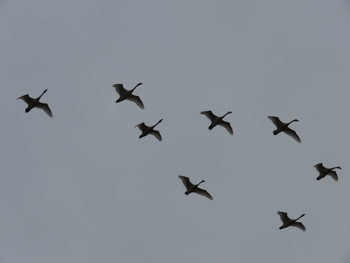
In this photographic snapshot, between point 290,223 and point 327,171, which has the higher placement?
point 327,171

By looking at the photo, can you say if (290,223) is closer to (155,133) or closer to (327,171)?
(327,171)

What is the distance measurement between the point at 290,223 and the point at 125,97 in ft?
63.6

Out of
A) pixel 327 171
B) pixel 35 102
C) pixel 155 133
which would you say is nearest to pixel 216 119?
pixel 155 133

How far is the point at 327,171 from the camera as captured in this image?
60.3 metres

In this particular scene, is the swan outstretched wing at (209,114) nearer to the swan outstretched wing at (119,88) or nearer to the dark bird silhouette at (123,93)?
the dark bird silhouette at (123,93)

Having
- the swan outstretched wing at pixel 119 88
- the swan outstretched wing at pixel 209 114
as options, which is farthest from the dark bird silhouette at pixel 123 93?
the swan outstretched wing at pixel 209 114

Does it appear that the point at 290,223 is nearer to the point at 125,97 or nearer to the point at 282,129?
the point at 282,129

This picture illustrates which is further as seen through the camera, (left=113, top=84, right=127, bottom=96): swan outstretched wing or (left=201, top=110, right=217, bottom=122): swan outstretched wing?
(left=201, top=110, right=217, bottom=122): swan outstretched wing

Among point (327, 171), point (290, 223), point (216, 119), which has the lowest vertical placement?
point (290, 223)

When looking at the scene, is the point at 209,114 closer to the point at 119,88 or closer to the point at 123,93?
the point at 123,93

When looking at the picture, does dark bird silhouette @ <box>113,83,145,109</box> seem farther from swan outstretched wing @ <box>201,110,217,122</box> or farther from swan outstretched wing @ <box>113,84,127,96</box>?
swan outstretched wing @ <box>201,110,217,122</box>

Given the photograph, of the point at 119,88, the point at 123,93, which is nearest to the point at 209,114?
the point at 123,93

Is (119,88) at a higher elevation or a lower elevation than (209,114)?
higher

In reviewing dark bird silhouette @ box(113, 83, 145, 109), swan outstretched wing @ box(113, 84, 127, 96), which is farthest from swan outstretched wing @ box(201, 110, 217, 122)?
swan outstretched wing @ box(113, 84, 127, 96)
